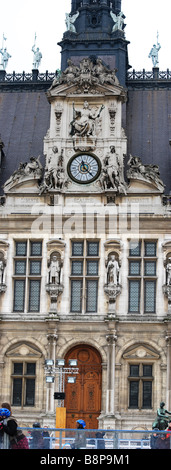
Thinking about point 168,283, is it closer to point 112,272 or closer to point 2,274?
point 112,272

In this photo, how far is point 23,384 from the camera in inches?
1624

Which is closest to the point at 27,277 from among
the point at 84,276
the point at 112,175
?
the point at 84,276

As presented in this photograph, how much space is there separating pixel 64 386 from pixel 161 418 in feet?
47.5

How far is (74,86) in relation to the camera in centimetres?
4409

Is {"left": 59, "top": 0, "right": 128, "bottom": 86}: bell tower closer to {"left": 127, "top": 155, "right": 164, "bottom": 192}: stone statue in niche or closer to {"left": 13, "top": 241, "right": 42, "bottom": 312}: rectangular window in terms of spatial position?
{"left": 127, "top": 155, "right": 164, "bottom": 192}: stone statue in niche

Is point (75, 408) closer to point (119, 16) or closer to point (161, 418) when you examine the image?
point (161, 418)

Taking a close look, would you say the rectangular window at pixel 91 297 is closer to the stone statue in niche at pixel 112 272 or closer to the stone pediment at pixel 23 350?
the stone statue in niche at pixel 112 272

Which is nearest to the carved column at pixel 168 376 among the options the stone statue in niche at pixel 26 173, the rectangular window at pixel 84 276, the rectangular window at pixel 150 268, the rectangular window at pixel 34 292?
the rectangular window at pixel 150 268

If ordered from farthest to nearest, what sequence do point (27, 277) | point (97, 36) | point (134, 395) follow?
point (97, 36)
point (27, 277)
point (134, 395)

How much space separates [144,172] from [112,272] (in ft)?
16.9

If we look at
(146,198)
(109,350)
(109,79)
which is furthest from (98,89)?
(109,350)

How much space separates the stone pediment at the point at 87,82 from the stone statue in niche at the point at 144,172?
343 cm

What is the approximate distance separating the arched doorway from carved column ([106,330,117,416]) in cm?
82

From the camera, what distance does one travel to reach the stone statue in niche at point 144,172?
42.6 m
